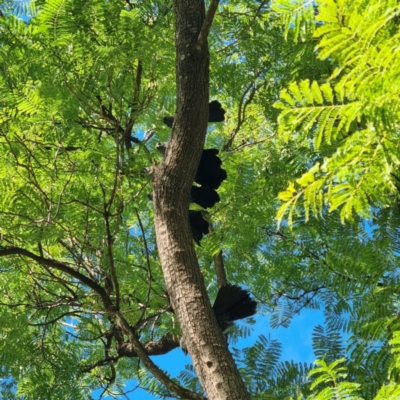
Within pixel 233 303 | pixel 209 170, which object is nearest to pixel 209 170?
pixel 209 170

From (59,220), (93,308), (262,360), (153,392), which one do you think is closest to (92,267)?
(93,308)

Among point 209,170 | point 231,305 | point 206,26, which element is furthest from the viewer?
point 209,170

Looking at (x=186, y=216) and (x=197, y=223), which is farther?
(x=197, y=223)

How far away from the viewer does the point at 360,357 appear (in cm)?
207

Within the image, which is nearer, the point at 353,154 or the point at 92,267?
the point at 353,154

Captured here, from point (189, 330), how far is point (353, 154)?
109 cm

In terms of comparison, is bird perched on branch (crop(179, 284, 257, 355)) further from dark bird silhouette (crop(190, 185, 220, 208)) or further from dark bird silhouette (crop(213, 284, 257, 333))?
dark bird silhouette (crop(190, 185, 220, 208))

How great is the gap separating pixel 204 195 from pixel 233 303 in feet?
1.52

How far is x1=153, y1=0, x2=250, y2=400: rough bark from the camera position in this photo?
1880mm

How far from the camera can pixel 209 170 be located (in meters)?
2.50

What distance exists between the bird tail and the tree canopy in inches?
8.0

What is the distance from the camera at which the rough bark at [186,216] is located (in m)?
1.88

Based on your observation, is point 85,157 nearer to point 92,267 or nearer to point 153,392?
point 92,267

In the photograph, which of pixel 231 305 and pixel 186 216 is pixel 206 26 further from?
pixel 231 305
